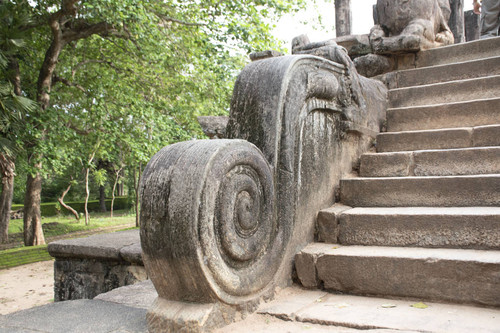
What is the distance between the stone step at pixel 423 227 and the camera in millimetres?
2281

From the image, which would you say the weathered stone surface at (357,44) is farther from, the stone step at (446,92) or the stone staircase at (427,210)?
the stone staircase at (427,210)

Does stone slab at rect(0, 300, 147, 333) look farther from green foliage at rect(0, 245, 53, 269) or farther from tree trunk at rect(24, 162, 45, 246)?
tree trunk at rect(24, 162, 45, 246)

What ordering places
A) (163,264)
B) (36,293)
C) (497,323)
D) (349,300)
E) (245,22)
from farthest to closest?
(245,22) < (36,293) < (349,300) < (163,264) < (497,323)

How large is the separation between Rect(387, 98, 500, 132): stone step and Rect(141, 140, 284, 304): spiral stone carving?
2.04 meters

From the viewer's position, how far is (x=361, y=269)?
2.32m

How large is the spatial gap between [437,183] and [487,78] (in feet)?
5.02

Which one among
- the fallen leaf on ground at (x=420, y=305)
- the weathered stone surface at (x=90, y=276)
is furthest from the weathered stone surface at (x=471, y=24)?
the fallen leaf on ground at (x=420, y=305)

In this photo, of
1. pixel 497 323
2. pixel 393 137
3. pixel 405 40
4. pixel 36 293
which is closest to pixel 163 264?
pixel 497 323

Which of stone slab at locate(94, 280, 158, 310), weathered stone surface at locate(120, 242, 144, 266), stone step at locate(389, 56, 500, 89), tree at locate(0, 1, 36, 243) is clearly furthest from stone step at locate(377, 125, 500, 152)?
tree at locate(0, 1, 36, 243)

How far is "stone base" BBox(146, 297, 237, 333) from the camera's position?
187cm

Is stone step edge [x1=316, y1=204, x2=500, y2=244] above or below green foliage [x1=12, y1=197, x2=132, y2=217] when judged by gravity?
above

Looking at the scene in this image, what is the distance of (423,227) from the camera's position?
2443mm

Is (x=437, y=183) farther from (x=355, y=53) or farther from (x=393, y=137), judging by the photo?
(x=355, y=53)

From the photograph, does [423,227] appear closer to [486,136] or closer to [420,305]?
[420,305]
